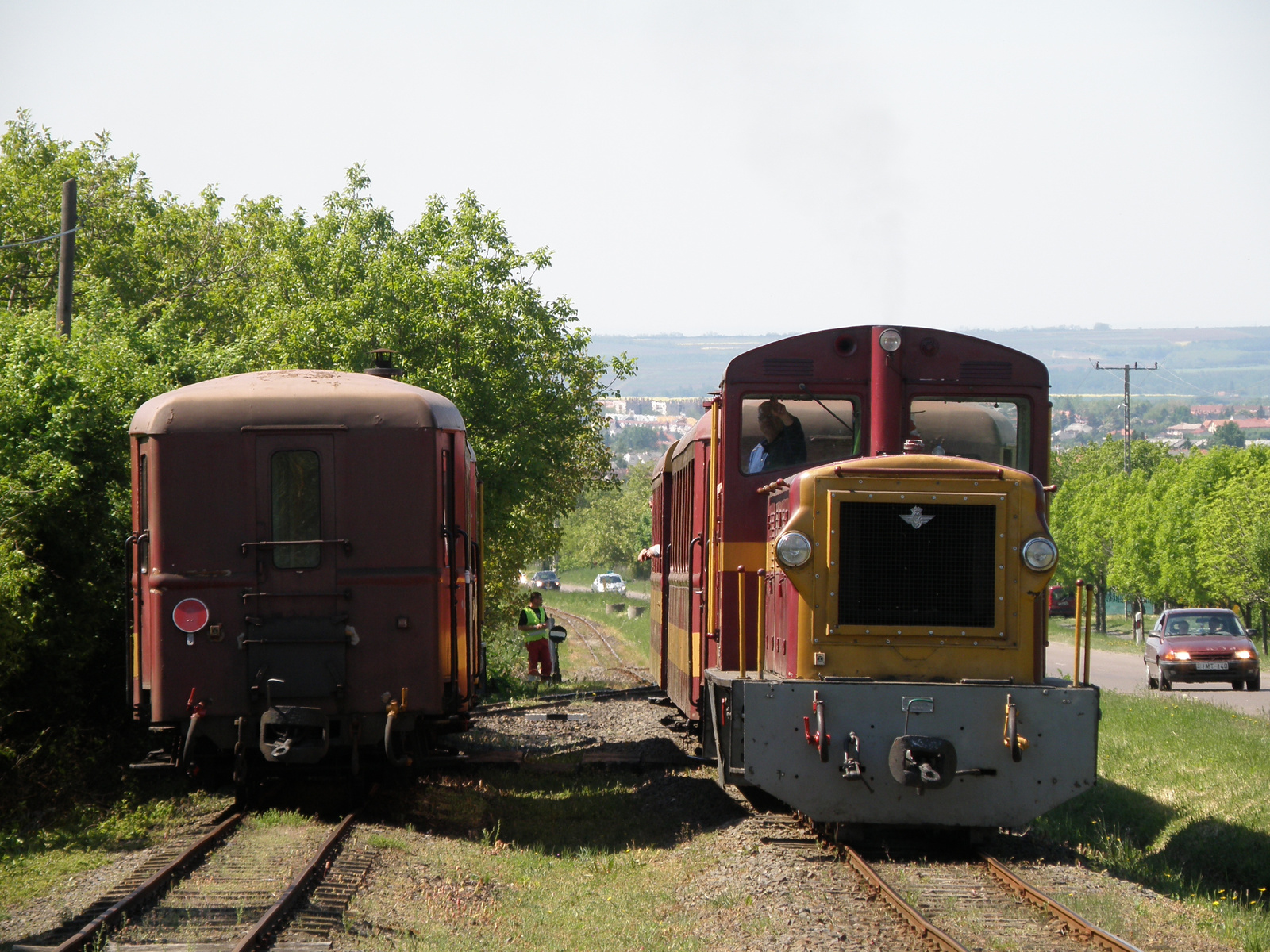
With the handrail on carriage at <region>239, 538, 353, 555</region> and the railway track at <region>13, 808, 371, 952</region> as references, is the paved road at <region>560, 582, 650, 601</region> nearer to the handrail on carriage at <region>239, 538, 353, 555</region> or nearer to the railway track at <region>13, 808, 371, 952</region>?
the handrail on carriage at <region>239, 538, 353, 555</region>

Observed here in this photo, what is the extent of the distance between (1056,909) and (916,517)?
98.8 inches

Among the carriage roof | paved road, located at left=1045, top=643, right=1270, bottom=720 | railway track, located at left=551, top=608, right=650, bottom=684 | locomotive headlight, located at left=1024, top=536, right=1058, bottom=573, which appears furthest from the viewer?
railway track, located at left=551, top=608, right=650, bottom=684

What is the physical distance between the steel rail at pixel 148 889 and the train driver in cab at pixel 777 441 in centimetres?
472

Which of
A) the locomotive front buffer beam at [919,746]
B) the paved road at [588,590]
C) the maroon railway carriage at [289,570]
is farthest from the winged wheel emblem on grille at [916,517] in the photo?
the paved road at [588,590]

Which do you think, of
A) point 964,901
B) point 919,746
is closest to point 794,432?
point 919,746

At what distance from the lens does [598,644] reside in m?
42.9

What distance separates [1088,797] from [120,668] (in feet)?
31.5

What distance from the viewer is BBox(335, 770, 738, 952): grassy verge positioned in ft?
24.4

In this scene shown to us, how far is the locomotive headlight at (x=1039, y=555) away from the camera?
8.33 m

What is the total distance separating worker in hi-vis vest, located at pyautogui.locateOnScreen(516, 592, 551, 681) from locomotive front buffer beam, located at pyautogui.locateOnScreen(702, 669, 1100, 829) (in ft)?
47.6

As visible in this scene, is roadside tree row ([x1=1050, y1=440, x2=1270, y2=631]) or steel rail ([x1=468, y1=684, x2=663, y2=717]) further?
roadside tree row ([x1=1050, y1=440, x2=1270, y2=631])

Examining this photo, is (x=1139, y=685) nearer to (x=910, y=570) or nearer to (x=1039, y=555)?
(x=1039, y=555)

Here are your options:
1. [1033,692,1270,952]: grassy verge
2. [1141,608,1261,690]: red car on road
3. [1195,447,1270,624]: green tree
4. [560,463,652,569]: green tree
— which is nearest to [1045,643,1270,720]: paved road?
[1141,608,1261,690]: red car on road

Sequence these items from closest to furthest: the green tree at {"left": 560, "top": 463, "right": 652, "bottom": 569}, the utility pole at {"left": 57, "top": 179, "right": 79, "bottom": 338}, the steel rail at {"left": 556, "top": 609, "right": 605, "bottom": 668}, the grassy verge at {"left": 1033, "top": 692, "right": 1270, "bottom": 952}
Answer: the grassy verge at {"left": 1033, "top": 692, "right": 1270, "bottom": 952}, the utility pole at {"left": 57, "top": 179, "right": 79, "bottom": 338}, the steel rail at {"left": 556, "top": 609, "right": 605, "bottom": 668}, the green tree at {"left": 560, "top": 463, "right": 652, "bottom": 569}
